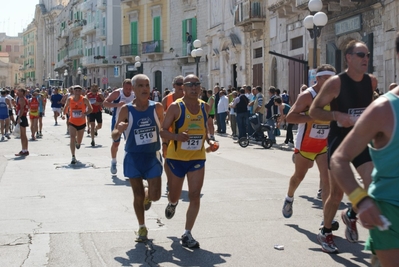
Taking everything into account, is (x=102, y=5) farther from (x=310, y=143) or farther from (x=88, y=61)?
(x=310, y=143)

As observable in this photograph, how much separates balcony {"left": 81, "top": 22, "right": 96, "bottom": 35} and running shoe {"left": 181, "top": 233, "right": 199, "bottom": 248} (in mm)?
66352

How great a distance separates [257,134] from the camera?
807 inches

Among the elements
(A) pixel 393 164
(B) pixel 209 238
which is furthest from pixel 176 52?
(A) pixel 393 164

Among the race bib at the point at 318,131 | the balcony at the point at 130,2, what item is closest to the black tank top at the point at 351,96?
the race bib at the point at 318,131

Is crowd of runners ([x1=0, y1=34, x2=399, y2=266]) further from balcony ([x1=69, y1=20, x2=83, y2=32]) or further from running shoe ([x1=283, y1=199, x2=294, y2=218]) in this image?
balcony ([x1=69, y1=20, x2=83, y2=32])

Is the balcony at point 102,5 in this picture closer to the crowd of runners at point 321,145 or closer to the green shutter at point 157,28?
the green shutter at point 157,28

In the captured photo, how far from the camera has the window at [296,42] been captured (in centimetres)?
2837

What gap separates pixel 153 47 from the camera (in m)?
52.9

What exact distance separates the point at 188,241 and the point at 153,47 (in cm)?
4706

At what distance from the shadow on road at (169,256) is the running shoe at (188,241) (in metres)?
0.05

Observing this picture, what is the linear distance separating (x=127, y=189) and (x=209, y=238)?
12.8 feet

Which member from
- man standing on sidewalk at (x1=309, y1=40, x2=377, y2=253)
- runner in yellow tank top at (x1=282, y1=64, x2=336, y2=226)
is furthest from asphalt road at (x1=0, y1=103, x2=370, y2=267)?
man standing on sidewalk at (x1=309, y1=40, x2=377, y2=253)

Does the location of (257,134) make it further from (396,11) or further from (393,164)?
(393,164)

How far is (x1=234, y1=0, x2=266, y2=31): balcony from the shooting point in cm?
3247
